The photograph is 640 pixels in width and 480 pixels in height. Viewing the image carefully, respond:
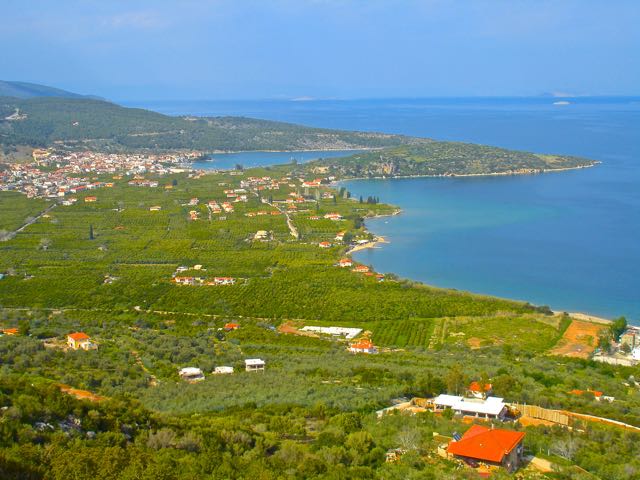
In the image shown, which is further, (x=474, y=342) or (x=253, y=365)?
(x=474, y=342)

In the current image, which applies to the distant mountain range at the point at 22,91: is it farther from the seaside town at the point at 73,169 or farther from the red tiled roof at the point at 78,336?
the red tiled roof at the point at 78,336

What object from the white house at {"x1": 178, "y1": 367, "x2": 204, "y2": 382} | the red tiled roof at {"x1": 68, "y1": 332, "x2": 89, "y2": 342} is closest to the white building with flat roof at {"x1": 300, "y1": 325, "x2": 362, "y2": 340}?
the white house at {"x1": 178, "y1": 367, "x2": 204, "y2": 382}

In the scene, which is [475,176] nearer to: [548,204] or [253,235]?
[548,204]

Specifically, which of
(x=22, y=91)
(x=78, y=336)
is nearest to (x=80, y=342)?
(x=78, y=336)

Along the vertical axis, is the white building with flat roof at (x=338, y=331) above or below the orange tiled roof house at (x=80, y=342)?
below

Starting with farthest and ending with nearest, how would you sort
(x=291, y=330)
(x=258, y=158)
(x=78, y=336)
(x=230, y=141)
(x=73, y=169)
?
(x=230, y=141) → (x=258, y=158) → (x=73, y=169) → (x=291, y=330) → (x=78, y=336)

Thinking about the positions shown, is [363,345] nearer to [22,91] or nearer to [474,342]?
[474,342]

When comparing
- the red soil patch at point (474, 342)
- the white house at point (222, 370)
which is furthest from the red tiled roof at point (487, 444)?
the red soil patch at point (474, 342)
